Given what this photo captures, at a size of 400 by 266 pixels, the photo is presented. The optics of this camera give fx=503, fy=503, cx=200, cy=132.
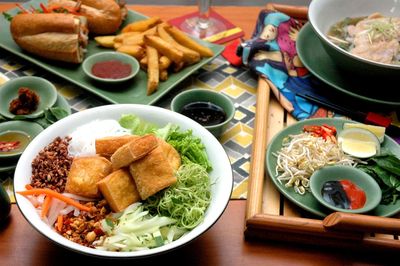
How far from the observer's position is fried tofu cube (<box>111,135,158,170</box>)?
1.14 meters

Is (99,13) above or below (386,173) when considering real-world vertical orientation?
above

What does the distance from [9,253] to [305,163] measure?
2.58ft

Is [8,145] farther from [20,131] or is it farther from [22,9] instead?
[22,9]

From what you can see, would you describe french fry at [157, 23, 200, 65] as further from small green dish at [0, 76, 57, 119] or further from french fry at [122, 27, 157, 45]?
small green dish at [0, 76, 57, 119]

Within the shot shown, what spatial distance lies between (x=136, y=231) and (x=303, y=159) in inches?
20.4

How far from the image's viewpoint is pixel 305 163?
136cm

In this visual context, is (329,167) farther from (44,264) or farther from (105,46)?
(105,46)

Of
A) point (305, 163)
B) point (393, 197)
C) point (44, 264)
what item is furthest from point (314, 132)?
point (44, 264)

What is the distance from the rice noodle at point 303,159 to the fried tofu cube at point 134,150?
1.28ft

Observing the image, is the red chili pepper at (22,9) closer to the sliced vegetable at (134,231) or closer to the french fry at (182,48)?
the french fry at (182,48)

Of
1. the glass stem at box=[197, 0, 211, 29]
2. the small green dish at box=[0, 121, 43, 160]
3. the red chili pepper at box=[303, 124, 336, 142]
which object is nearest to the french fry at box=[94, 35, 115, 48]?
the glass stem at box=[197, 0, 211, 29]

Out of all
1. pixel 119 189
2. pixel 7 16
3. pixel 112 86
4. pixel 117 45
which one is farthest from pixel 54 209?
pixel 7 16

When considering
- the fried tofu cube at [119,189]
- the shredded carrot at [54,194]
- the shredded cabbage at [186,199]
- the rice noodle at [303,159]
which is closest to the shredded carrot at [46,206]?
the shredded carrot at [54,194]

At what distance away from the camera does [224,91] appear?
174 cm
